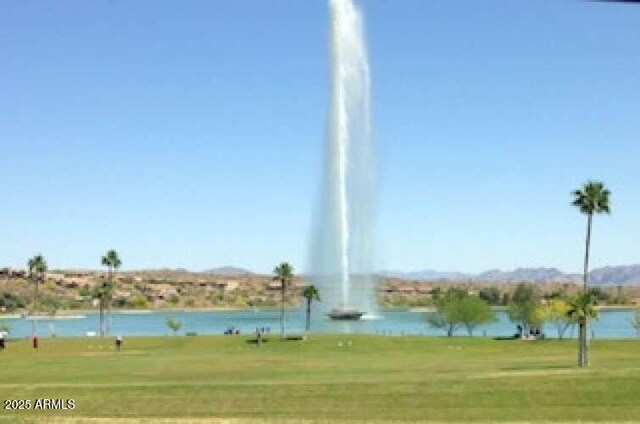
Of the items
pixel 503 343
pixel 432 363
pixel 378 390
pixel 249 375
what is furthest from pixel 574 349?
pixel 378 390

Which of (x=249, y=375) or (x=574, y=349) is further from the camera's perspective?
(x=574, y=349)

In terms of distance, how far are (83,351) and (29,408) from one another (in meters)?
44.6

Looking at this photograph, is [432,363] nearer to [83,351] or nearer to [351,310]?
[83,351]

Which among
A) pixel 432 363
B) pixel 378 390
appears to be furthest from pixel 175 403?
pixel 432 363

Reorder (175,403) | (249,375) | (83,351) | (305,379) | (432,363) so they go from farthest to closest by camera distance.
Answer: (83,351)
(432,363)
(249,375)
(305,379)
(175,403)

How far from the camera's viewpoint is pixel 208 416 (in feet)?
108

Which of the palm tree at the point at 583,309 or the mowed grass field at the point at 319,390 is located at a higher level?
the palm tree at the point at 583,309

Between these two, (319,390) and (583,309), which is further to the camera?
(583,309)

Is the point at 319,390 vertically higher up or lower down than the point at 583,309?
lower down

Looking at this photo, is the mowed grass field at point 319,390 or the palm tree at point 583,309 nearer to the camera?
the mowed grass field at point 319,390

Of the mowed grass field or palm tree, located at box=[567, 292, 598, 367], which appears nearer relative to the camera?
the mowed grass field

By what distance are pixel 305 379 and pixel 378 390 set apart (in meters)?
7.19

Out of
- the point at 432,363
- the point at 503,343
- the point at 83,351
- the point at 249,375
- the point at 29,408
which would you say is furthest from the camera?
the point at 503,343

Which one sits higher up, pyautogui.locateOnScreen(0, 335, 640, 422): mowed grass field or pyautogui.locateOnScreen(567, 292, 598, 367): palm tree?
pyautogui.locateOnScreen(567, 292, 598, 367): palm tree
